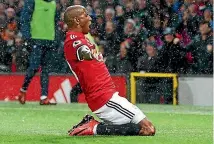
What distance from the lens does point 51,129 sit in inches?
405

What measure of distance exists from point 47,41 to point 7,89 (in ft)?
9.44

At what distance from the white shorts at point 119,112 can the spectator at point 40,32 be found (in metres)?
5.38

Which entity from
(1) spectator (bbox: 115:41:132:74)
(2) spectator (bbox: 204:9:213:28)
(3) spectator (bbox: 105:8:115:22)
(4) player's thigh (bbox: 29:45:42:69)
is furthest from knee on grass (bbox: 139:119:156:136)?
(3) spectator (bbox: 105:8:115:22)

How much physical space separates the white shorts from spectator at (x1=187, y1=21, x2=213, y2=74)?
739 centimetres

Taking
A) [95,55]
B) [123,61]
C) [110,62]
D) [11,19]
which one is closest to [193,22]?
[123,61]

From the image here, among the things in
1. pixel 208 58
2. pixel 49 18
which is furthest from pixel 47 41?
pixel 208 58

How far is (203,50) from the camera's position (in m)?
16.4

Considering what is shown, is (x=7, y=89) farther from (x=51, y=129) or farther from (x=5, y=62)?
(x=51, y=129)

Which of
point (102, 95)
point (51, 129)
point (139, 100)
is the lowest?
point (139, 100)

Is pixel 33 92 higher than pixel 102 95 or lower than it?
lower

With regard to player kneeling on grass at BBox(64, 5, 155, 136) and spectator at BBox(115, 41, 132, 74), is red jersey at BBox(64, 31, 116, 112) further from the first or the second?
spectator at BBox(115, 41, 132, 74)

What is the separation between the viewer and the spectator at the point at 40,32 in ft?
47.4

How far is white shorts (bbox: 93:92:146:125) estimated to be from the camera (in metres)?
9.05

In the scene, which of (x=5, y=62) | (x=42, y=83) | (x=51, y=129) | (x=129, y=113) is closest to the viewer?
(x=129, y=113)
